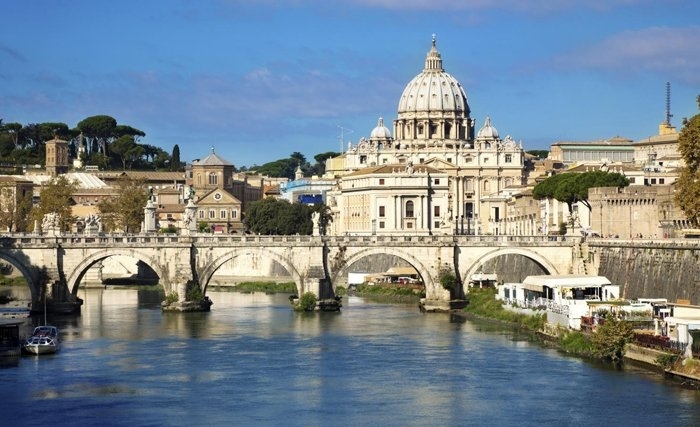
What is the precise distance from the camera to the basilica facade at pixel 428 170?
384ft

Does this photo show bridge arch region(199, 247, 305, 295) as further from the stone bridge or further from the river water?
the river water

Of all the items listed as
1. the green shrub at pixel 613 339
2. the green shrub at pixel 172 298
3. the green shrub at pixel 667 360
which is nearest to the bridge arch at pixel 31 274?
the green shrub at pixel 172 298

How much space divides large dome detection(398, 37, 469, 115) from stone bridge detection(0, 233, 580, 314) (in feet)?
256

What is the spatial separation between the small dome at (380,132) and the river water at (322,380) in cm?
8756

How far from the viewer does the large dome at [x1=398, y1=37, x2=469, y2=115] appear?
487 feet

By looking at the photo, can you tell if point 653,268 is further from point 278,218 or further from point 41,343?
point 278,218

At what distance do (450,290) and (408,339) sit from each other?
485 inches

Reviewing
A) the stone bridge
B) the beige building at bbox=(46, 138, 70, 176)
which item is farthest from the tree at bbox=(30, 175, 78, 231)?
the beige building at bbox=(46, 138, 70, 176)

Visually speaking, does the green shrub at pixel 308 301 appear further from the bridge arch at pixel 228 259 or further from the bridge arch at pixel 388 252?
the bridge arch at pixel 388 252

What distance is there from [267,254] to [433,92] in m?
80.7

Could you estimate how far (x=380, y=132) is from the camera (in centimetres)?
15138

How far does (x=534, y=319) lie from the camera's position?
6016 cm

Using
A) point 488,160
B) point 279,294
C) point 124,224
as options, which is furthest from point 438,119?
point 279,294

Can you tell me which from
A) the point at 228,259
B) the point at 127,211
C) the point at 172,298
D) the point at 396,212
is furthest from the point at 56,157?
the point at 172,298
